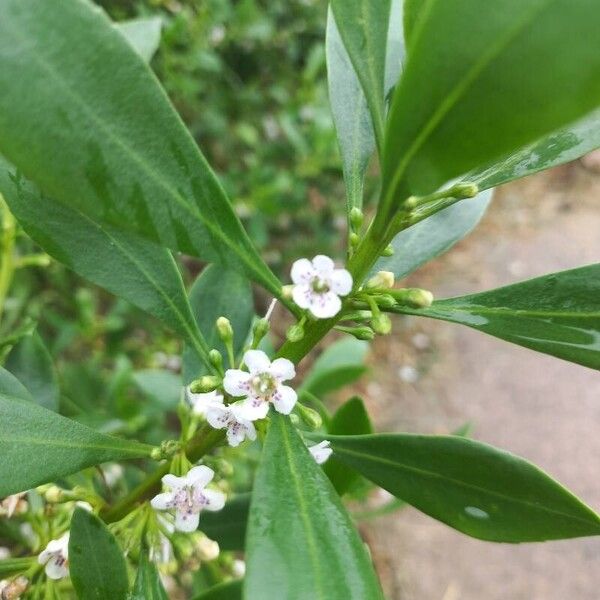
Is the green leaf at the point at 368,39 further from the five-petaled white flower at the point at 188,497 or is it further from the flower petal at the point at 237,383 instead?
the five-petaled white flower at the point at 188,497

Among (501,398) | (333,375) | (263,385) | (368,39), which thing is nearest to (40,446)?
(263,385)

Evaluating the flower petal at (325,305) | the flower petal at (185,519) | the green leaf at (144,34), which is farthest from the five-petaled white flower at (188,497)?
the green leaf at (144,34)

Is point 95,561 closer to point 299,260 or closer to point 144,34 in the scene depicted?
point 299,260

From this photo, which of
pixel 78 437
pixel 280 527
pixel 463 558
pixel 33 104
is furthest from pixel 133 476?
pixel 463 558

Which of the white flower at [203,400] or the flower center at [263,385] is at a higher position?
the flower center at [263,385]

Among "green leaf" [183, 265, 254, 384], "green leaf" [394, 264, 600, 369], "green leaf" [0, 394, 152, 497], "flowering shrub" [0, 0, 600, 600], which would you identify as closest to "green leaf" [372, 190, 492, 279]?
"flowering shrub" [0, 0, 600, 600]

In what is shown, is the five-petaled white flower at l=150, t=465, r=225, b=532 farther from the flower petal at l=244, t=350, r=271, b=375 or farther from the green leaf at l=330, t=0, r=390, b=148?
the green leaf at l=330, t=0, r=390, b=148
